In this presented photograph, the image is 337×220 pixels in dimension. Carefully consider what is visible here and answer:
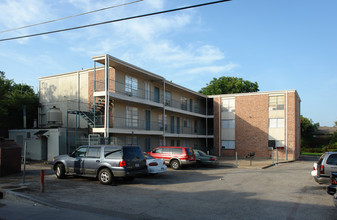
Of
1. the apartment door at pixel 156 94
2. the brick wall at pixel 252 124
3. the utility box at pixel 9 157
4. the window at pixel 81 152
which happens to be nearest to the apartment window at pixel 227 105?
the brick wall at pixel 252 124

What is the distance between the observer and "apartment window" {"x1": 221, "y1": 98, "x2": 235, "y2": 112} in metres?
38.1

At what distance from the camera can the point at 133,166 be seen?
41.1 ft

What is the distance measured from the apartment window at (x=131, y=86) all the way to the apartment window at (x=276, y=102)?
713 inches

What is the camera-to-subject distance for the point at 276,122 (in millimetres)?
35250

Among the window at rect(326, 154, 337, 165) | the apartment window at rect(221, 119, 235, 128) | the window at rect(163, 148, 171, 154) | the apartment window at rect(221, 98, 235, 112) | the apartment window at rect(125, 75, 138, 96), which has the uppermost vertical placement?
the apartment window at rect(125, 75, 138, 96)

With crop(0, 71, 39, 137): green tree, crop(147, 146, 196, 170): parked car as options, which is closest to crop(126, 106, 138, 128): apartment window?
crop(147, 146, 196, 170): parked car

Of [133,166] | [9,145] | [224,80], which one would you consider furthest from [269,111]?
[9,145]

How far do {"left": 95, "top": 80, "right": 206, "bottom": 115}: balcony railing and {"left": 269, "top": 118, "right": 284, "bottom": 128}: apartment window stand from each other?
9.59 meters

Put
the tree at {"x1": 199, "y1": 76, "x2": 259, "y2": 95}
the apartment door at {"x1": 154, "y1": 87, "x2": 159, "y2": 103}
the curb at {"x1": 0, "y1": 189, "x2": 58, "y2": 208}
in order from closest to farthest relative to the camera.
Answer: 1. the curb at {"x1": 0, "y1": 189, "x2": 58, "y2": 208}
2. the apartment door at {"x1": 154, "y1": 87, "x2": 159, "y2": 103}
3. the tree at {"x1": 199, "y1": 76, "x2": 259, "y2": 95}

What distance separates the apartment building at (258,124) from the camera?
34469 millimetres

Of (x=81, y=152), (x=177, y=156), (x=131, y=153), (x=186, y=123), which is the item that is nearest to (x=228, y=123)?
(x=186, y=123)

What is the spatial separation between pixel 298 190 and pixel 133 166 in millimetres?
6860

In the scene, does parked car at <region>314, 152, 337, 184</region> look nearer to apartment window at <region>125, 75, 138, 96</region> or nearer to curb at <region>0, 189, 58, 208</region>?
curb at <region>0, 189, 58, 208</region>

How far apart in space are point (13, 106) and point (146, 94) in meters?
12.5
